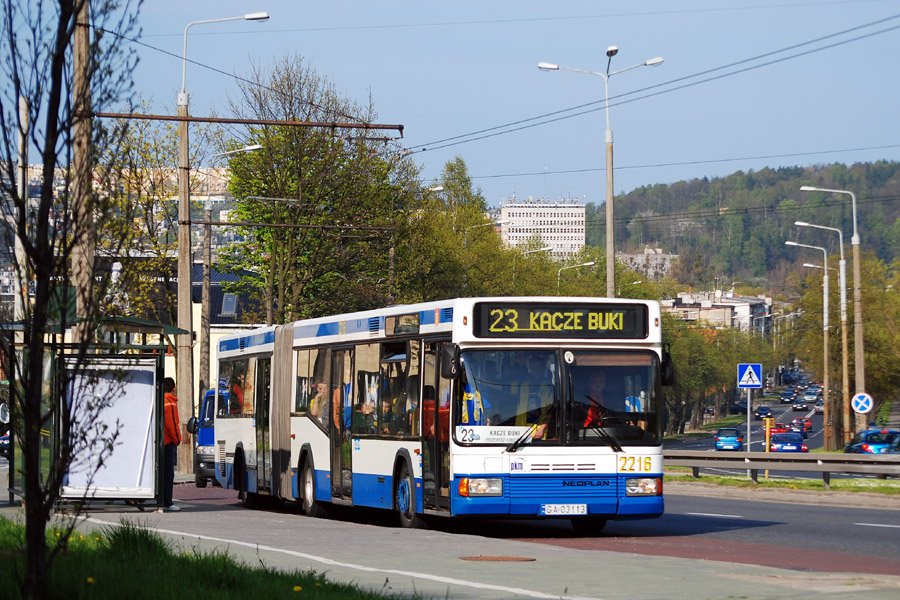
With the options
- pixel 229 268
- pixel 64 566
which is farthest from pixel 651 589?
pixel 229 268

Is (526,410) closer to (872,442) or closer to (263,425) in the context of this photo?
(263,425)

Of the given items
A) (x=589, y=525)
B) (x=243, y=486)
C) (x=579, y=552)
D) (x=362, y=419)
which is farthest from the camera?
(x=243, y=486)

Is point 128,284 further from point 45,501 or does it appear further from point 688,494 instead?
point 688,494

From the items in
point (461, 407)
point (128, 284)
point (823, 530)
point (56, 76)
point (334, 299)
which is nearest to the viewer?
point (56, 76)

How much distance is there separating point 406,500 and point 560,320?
2.96 metres

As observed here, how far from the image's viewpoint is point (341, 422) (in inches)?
773

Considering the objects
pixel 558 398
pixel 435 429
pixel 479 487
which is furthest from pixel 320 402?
pixel 558 398

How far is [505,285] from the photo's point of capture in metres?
73.1

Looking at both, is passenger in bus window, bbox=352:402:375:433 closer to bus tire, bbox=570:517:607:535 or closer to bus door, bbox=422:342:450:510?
bus door, bbox=422:342:450:510

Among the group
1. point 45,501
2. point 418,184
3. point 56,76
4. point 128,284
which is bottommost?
point 45,501

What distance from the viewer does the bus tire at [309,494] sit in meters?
20.6

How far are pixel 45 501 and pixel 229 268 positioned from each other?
1846 inches

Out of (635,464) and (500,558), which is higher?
(635,464)

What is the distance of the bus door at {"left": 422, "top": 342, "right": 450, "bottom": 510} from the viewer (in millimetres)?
16344
